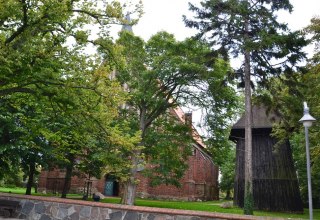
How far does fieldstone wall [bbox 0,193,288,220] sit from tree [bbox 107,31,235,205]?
8.23m

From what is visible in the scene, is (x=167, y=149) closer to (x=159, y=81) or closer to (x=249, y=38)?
(x=159, y=81)

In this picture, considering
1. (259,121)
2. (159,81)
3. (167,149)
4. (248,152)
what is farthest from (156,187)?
(248,152)

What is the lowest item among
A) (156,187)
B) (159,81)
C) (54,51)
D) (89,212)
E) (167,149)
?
(89,212)

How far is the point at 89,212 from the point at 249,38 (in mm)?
11600

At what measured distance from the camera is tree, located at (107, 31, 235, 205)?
1916cm

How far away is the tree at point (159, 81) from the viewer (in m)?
19.2

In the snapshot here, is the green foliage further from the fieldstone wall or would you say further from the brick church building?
the fieldstone wall

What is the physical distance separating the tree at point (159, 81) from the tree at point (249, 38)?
5.15ft

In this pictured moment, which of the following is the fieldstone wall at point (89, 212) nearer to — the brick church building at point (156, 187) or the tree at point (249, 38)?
the tree at point (249, 38)

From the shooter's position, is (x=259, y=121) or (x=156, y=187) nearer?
(x=259, y=121)

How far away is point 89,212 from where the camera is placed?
9352 mm

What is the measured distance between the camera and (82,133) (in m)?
11.9

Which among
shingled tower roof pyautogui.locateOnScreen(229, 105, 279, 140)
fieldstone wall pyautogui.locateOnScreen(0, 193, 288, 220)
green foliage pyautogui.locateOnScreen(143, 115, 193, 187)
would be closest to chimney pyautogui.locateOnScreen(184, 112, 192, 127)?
green foliage pyautogui.locateOnScreen(143, 115, 193, 187)

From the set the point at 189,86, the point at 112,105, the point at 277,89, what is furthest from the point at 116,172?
the point at 277,89
